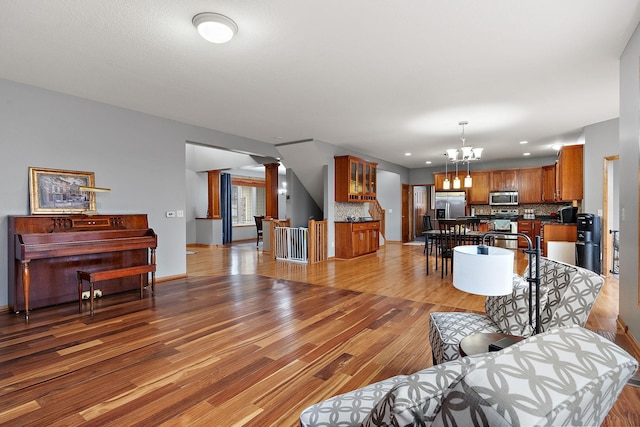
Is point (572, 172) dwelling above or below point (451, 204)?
above

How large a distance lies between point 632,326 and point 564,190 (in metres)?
3.84

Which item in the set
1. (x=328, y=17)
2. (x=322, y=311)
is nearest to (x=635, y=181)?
(x=328, y=17)

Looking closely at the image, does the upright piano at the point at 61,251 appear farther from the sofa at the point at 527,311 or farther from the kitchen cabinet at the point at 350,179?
the kitchen cabinet at the point at 350,179

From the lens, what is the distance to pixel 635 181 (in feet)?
8.61

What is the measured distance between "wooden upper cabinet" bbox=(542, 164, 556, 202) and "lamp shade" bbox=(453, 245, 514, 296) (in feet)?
28.0

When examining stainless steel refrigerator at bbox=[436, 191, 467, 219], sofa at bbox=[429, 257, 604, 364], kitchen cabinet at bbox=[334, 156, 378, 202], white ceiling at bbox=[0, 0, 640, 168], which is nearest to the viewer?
sofa at bbox=[429, 257, 604, 364]

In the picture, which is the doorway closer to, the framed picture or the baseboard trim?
the baseboard trim

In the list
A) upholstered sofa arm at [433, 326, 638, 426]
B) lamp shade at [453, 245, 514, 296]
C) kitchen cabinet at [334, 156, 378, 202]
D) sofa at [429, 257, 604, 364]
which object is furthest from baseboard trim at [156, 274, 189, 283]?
upholstered sofa arm at [433, 326, 638, 426]

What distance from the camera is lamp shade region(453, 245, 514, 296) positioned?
4.40 ft

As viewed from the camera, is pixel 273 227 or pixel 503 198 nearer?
pixel 273 227

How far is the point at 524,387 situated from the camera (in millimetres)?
599

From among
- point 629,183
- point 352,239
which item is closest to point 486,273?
point 629,183

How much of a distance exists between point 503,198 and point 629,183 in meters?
6.58

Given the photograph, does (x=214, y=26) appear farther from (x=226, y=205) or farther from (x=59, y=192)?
(x=226, y=205)
